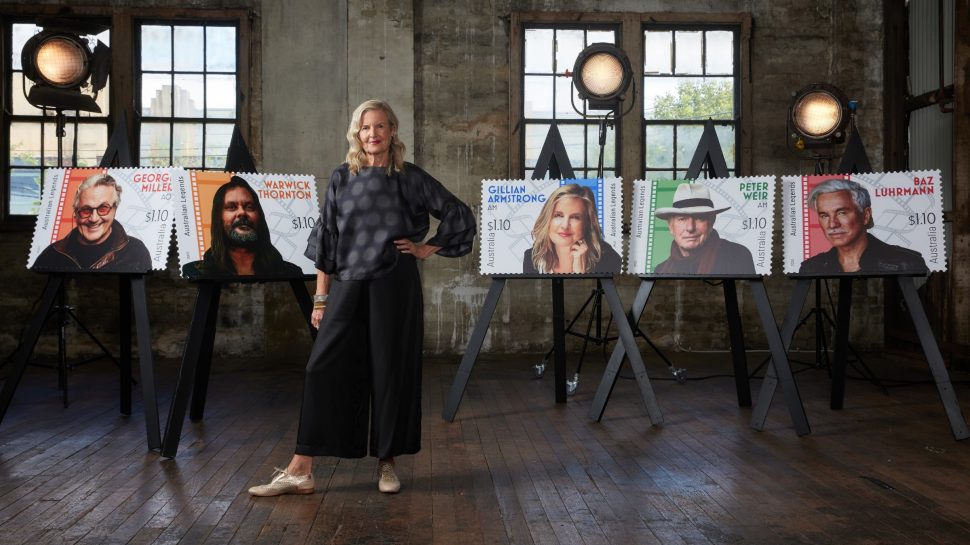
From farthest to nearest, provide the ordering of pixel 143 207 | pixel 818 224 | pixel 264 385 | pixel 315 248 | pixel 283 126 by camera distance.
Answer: pixel 283 126, pixel 264 385, pixel 818 224, pixel 143 207, pixel 315 248

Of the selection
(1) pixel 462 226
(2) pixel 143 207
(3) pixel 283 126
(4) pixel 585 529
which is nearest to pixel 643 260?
(1) pixel 462 226

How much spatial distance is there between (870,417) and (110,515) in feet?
12.7

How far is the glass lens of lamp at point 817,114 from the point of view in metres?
6.59

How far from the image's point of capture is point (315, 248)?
3.50 m

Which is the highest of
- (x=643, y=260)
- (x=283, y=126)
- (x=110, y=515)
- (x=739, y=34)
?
(x=739, y=34)

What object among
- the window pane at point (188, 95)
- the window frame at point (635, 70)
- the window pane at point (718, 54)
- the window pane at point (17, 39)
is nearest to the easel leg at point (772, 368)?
the window frame at point (635, 70)

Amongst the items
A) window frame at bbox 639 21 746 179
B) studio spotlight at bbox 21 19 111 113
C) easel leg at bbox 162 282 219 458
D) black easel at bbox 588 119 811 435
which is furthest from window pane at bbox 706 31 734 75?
easel leg at bbox 162 282 219 458

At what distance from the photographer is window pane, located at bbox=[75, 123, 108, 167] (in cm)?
779

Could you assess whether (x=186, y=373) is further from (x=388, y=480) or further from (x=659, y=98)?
(x=659, y=98)

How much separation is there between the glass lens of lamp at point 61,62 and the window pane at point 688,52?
15.9 feet

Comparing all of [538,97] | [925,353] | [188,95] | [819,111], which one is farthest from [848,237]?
[188,95]

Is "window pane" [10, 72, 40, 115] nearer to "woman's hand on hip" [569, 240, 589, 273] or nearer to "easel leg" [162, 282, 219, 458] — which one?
"easel leg" [162, 282, 219, 458]

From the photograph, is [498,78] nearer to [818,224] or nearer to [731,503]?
[818,224]

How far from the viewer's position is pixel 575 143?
8109mm
